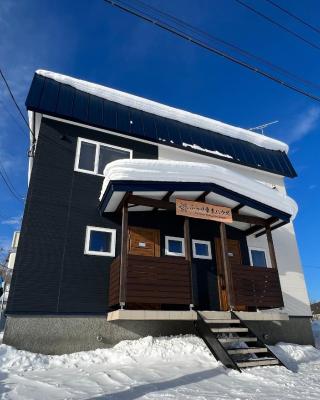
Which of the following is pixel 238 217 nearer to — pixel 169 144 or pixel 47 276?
pixel 169 144

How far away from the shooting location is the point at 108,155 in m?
11.3

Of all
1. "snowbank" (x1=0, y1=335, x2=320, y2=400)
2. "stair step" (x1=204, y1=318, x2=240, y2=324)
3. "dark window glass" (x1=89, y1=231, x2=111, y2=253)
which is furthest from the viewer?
"dark window glass" (x1=89, y1=231, x2=111, y2=253)

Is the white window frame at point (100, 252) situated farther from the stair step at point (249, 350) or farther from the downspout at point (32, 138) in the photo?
the stair step at point (249, 350)

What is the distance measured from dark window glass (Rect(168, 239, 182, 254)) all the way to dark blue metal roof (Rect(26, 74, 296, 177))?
369 centimetres

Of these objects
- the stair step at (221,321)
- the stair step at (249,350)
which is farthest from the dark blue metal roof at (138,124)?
the stair step at (249,350)

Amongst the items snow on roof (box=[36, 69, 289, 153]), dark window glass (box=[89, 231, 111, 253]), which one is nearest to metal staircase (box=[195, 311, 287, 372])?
dark window glass (box=[89, 231, 111, 253])

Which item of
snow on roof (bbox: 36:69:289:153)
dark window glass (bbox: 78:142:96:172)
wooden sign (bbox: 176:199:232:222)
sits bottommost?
wooden sign (bbox: 176:199:232:222)

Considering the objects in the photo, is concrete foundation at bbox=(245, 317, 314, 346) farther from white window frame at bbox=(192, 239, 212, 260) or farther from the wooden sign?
the wooden sign

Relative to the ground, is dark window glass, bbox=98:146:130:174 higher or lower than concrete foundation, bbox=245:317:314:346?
higher

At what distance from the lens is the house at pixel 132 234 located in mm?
8445

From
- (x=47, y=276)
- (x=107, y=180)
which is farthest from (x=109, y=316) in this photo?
(x=107, y=180)

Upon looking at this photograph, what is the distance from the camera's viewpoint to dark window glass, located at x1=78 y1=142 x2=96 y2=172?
10.8 meters

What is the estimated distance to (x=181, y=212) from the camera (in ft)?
31.1

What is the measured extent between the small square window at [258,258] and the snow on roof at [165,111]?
5161 millimetres
